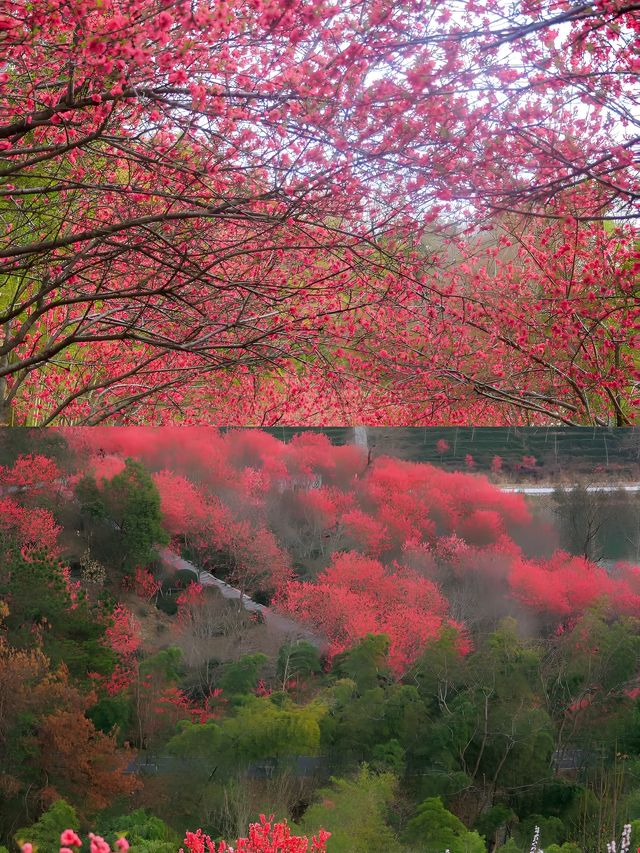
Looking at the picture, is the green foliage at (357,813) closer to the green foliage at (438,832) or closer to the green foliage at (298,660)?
the green foliage at (438,832)

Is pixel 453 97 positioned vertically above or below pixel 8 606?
above

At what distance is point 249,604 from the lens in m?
4.09

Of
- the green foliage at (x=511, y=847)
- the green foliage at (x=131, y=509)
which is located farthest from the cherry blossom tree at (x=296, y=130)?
the green foliage at (x=511, y=847)

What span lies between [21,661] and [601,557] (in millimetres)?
2656

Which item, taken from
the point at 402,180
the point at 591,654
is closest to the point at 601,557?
the point at 591,654

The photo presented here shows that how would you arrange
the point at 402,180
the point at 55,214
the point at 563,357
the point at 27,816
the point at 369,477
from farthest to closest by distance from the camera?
the point at 563,357 < the point at 55,214 < the point at 369,477 < the point at 402,180 < the point at 27,816

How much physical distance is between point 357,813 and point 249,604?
977 millimetres

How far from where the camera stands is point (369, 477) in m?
4.27

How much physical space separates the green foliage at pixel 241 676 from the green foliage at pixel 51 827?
0.76 m

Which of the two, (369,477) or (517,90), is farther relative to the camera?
(369,477)

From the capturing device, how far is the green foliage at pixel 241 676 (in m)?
3.92

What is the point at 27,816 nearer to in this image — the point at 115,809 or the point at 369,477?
the point at 115,809

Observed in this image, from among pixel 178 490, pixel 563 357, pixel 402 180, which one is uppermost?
pixel 402 180

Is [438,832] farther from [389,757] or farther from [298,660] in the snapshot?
[298,660]
